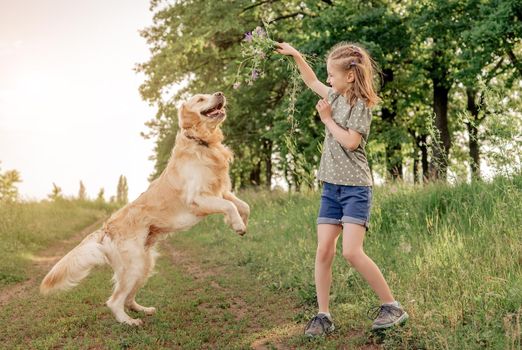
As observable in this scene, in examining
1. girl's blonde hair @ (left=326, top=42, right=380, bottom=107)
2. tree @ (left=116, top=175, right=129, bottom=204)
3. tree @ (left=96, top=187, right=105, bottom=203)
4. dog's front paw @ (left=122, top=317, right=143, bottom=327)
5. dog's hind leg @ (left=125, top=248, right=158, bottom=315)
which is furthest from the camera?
tree @ (left=116, top=175, right=129, bottom=204)

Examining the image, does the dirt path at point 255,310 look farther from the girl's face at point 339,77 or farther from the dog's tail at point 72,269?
the girl's face at point 339,77

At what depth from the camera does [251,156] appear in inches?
965

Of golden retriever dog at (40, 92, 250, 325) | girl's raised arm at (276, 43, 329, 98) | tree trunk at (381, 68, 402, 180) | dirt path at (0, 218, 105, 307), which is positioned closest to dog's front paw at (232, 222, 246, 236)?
golden retriever dog at (40, 92, 250, 325)

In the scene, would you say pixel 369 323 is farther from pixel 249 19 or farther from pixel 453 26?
pixel 249 19

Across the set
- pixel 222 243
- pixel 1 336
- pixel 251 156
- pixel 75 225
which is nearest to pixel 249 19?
Result: pixel 251 156

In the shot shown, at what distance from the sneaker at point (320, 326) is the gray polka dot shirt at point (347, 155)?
1195mm

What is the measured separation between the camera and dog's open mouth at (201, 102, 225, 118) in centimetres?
582

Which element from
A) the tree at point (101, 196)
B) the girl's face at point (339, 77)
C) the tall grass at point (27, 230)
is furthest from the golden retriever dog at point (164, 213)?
the tree at point (101, 196)

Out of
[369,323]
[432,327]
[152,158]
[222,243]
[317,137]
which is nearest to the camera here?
[432,327]

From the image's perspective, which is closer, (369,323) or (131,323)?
(369,323)

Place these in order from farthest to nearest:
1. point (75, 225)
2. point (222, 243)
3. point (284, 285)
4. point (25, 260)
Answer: point (75, 225) → point (222, 243) → point (25, 260) → point (284, 285)

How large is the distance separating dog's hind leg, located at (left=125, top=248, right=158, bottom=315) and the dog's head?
1.51m

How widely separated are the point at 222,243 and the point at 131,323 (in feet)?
16.2

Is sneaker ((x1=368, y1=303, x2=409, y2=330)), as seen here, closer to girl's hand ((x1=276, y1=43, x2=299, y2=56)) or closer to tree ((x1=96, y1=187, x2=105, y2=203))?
girl's hand ((x1=276, y1=43, x2=299, y2=56))
